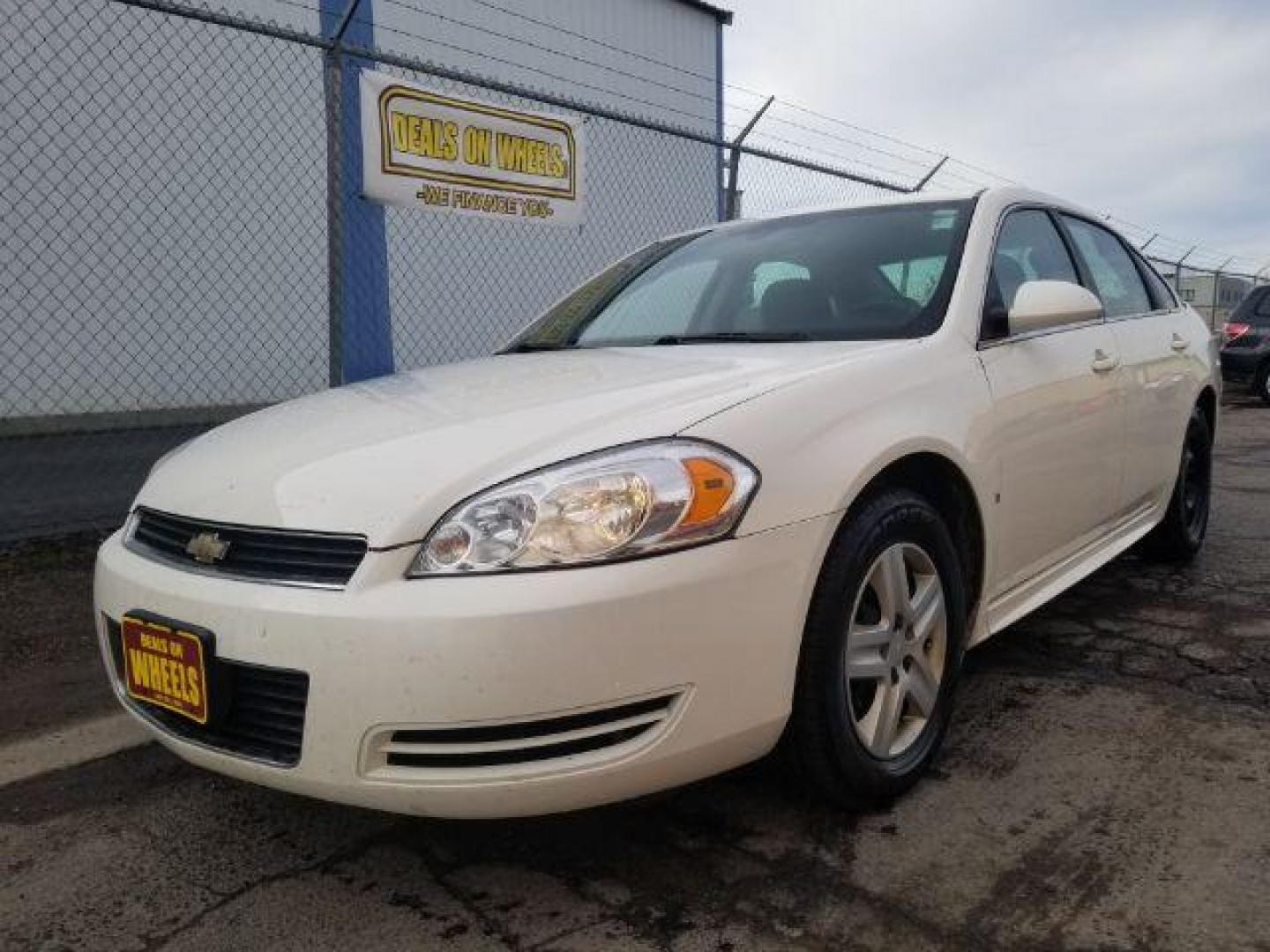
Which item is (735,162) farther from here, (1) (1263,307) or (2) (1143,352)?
(1) (1263,307)

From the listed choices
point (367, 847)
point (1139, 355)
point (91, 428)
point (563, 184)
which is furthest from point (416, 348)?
point (367, 847)

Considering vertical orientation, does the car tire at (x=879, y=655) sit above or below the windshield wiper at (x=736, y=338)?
below

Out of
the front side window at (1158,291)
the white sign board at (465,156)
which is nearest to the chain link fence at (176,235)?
the white sign board at (465,156)

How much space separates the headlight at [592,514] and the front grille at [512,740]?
259 millimetres

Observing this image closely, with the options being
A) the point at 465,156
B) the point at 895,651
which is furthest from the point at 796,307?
the point at 465,156

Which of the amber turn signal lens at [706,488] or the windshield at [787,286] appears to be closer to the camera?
the amber turn signal lens at [706,488]

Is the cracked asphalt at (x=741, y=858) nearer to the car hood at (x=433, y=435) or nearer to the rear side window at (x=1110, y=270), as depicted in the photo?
the car hood at (x=433, y=435)

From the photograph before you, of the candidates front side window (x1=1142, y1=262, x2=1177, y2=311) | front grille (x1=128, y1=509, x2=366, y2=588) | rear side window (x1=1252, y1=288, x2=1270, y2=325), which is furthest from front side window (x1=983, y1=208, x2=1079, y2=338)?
rear side window (x1=1252, y1=288, x2=1270, y2=325)

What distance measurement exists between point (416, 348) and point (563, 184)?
480cm

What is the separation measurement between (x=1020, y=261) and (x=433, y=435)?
1.94 meters

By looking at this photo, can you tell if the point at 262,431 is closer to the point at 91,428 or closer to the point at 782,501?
the point at 782,501

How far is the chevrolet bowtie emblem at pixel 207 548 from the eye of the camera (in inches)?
75.2

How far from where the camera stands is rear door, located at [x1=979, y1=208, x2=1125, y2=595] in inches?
102

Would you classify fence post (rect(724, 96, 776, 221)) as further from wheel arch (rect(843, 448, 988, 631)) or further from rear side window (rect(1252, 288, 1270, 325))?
rear side window (rect(1252, 288, 1270, 325))
